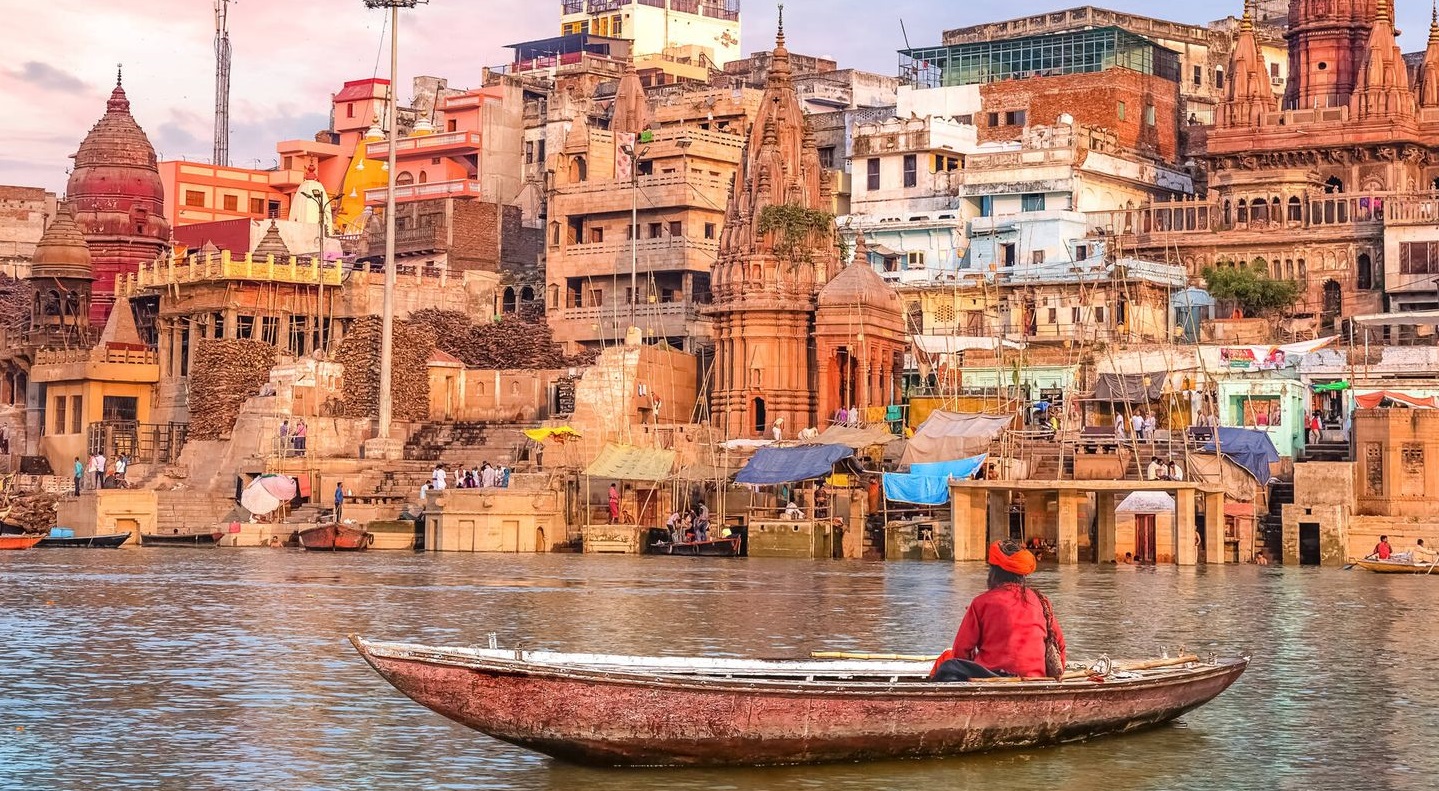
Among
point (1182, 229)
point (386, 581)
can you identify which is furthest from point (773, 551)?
point (1182, 229)

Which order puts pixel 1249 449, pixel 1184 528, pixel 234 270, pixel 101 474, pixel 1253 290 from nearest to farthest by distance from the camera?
pixel 1184 528, pixel 1249 449, pixel 101 474, pixel 1253 290, pixel 234 270

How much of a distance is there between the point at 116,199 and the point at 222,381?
55.8ft

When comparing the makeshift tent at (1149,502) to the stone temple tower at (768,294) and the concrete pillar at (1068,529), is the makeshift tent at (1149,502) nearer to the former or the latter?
the concrete pillar at (1068,529)

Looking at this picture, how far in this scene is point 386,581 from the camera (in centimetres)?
4075

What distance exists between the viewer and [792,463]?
53.3 metres

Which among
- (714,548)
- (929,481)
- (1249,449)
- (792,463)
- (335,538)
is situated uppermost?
(1249,449)

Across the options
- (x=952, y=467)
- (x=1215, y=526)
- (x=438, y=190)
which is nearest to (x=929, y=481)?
(x=952, y=467)

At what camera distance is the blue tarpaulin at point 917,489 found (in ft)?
164

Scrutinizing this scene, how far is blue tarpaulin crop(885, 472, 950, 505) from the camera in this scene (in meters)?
50.0

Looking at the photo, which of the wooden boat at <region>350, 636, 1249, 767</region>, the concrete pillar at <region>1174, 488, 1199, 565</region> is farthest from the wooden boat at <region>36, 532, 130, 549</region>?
the wooden boat at <region>350, 636, 1249, 767</region>

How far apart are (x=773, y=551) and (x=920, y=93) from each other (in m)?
30.4

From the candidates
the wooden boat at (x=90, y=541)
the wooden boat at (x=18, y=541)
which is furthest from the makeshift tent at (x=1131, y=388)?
the wooden boat at (x=18, y=541)

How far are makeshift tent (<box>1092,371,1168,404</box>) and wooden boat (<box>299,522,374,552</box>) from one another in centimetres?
1846

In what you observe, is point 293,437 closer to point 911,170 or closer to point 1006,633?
point 911,170
